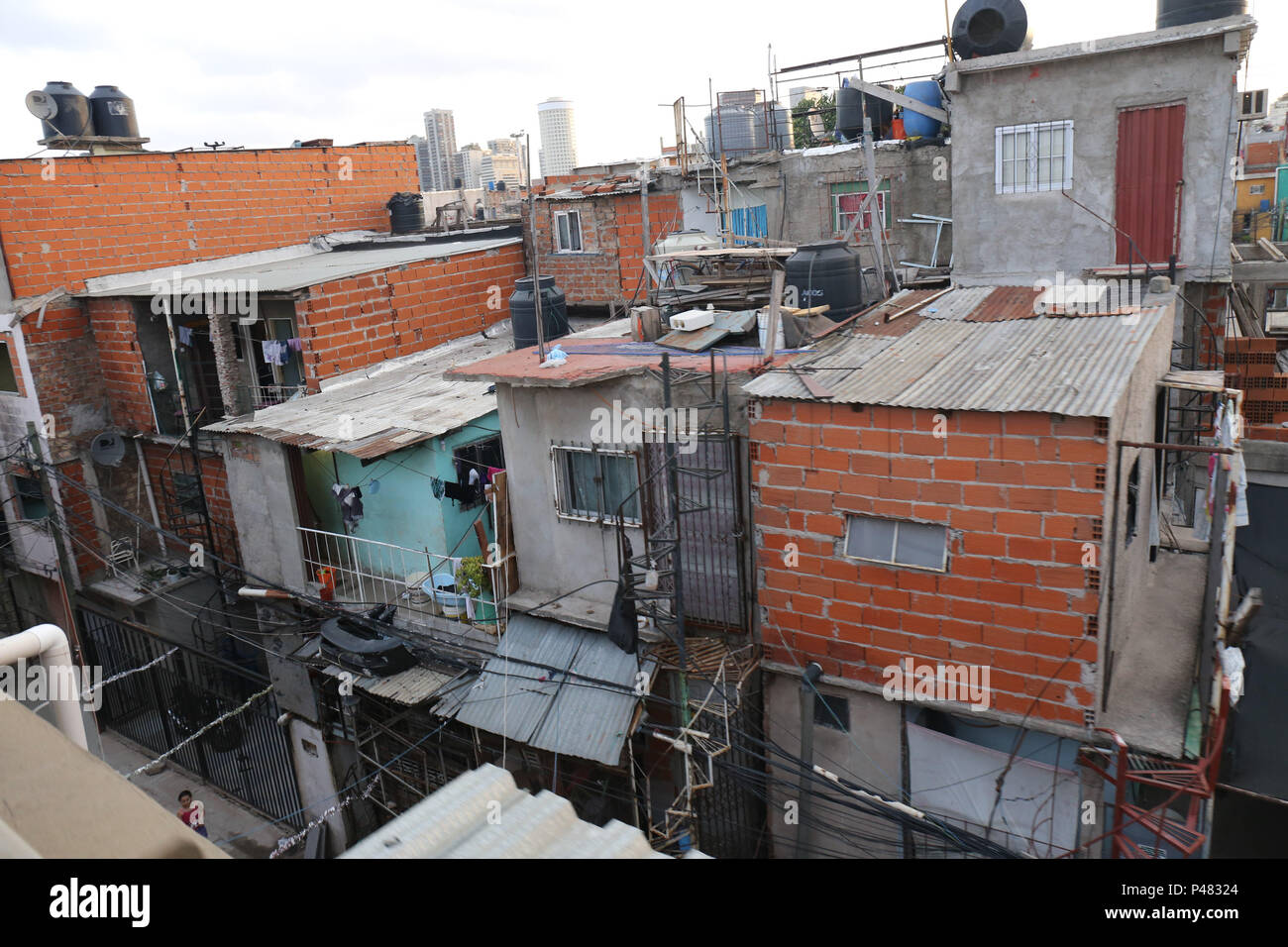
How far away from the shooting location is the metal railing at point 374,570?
14.3 metres

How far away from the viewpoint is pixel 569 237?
22.0 metres

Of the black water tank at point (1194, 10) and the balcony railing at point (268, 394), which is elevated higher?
the black water tank at point (1194, 10)

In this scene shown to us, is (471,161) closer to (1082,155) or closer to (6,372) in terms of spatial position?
(6,372)

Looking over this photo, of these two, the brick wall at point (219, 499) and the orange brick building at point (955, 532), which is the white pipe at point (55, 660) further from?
the brick wall at point (219, 499)

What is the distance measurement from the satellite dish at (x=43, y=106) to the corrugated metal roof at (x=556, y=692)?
19.2 m

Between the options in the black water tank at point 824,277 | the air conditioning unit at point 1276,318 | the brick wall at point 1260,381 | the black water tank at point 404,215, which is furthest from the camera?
the black water tank at point 404,215

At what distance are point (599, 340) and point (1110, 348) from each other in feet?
23.1

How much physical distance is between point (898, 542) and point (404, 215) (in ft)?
72.9

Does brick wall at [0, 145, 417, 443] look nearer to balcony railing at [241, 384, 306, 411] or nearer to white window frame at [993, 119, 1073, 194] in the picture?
balcony railing at [241, 384, 306, 411]

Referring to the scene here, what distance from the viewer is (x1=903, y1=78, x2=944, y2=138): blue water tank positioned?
18.5m

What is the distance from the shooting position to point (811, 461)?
992cm

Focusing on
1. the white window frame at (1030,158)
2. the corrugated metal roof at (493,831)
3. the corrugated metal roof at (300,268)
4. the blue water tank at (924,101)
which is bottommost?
the corrugated metal roof at (493,831)

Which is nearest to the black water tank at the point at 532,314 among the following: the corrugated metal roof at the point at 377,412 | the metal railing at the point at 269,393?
the corrugated metal roof at the point at 377,412
